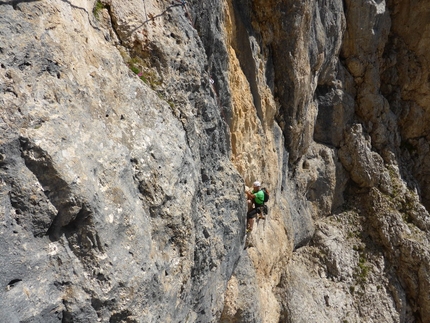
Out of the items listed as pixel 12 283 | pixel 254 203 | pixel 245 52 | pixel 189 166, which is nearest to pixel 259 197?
pixel 254 203

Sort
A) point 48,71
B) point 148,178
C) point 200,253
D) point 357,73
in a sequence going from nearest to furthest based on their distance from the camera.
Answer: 1. point 48,71
2. point 148,178
3. point 200,253
4. point 357,73

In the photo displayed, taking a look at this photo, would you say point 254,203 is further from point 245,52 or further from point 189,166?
point 245,52

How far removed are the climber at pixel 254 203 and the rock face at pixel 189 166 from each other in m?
0.32

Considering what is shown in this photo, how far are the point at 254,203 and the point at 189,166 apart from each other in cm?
414

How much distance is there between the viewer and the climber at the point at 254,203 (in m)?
9.61

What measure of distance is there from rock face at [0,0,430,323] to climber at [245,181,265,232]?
12.7 inches

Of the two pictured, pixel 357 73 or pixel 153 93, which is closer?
pixel 153 93

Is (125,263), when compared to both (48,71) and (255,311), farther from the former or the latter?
(255,311)

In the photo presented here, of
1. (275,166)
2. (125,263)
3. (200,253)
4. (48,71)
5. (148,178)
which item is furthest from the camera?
(275,166)

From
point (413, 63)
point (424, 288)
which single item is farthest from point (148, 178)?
point (413, 63)

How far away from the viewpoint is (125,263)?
4594mm

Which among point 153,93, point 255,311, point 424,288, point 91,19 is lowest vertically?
point 424,288

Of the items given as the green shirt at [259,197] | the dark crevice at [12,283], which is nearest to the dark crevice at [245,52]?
the green shirt at [259,197]

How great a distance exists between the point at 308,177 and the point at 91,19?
41.6 feet
